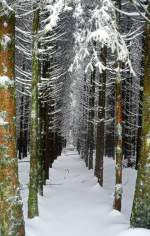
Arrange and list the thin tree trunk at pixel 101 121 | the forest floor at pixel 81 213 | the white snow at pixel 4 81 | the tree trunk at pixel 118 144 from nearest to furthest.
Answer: the white snow at pixel 4 81
the forest floor at pixel 81 213
the tree trunk at pixel 118 144
the thin tree trunk at pixel 101 121

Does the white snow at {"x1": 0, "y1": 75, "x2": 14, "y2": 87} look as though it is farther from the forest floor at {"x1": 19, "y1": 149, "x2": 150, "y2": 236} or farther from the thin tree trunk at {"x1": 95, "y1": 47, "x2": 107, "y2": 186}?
the thin tree trunk at {"x1": 95, "y1": 47, "x2": 107, "y2": 186}

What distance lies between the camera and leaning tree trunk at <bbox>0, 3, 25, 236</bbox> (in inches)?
295

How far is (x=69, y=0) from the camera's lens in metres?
7.49

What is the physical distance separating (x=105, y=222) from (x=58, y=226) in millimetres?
1283

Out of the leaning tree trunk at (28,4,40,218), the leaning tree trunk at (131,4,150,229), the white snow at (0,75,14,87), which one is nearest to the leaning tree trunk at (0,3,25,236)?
the white snow at (0,75,14,87)

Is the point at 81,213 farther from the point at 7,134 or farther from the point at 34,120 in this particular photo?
the point at 7,134

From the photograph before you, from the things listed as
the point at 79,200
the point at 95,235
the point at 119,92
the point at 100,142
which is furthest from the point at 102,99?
the point at 95,235

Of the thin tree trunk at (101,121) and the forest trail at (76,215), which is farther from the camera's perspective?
the thin tree trunk at (101,121)

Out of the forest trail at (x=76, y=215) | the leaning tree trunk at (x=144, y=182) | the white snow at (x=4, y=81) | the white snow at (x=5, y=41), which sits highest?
the white snow at (x=5, y=41)

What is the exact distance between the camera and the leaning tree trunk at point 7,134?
7.50m

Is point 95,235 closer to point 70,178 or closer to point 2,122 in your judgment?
point 2,122

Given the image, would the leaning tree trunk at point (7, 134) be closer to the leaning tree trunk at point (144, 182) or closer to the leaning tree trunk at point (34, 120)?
the leaning tree trunk at point (144, 182)

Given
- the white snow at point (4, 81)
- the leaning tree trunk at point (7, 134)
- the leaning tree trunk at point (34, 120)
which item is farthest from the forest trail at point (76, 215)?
the white snow at point (4, 81)

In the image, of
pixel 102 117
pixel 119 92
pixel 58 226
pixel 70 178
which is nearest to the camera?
pixel 58 226
